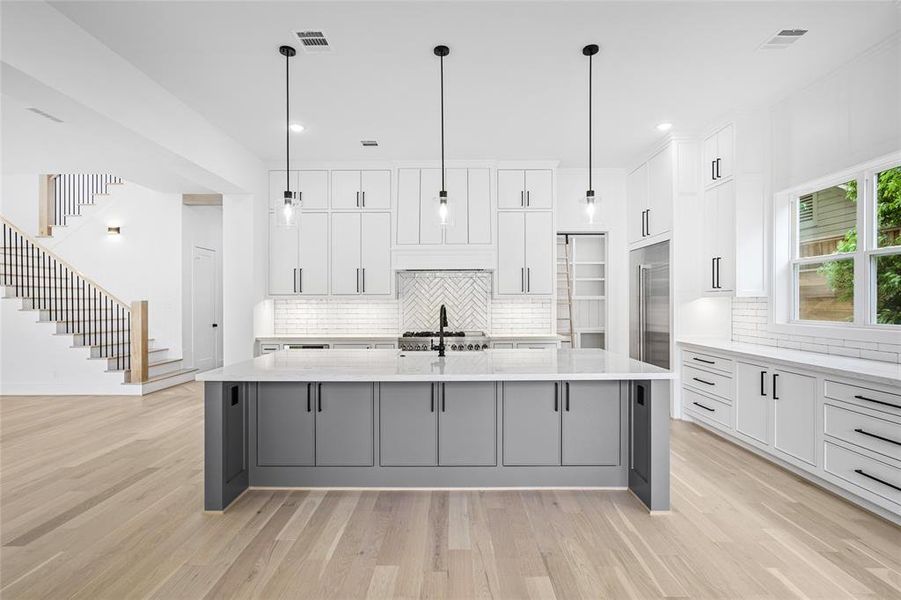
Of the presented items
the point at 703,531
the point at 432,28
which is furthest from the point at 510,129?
the point at 703,531

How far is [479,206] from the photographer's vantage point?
6148mm

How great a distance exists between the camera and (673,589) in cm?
217

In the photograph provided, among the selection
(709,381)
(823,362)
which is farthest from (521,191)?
(823,362)

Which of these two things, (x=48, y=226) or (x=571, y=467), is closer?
(x=571, y=467)

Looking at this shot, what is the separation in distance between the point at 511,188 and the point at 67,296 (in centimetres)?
673

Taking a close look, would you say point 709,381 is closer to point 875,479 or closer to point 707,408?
point 707,408

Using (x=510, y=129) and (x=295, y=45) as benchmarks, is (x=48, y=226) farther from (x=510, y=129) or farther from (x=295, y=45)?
(x=510, y=129)

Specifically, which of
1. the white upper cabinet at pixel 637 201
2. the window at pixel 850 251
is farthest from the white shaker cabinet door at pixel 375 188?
the window at pixel 850 251

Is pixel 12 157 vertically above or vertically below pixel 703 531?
above

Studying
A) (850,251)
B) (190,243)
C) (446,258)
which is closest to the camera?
(850,251)

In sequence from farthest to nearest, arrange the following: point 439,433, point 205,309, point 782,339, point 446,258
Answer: point 205,309 < point 446,258 < point 782,339 < point 439,433

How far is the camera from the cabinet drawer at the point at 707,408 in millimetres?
4383

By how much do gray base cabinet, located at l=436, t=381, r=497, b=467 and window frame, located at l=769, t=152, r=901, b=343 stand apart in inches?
111

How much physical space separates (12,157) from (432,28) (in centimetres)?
574
